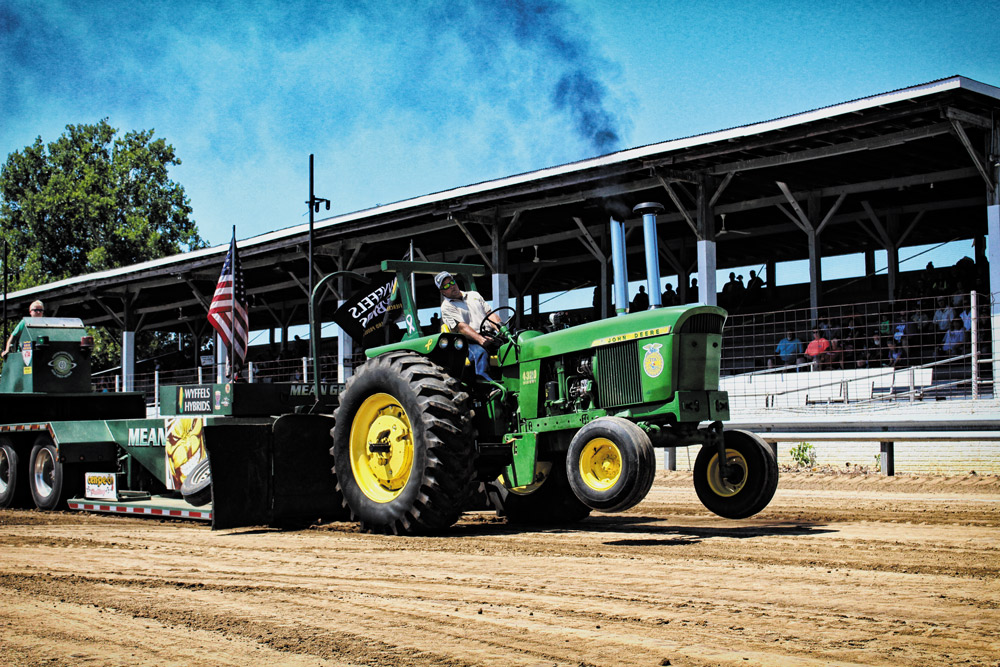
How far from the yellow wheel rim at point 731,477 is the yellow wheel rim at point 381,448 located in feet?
7.39

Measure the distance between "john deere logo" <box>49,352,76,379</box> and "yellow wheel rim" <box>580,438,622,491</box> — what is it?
7.84 metres

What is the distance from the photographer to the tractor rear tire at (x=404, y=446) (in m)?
7.24

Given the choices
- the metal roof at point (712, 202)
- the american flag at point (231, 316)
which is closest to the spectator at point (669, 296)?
the metal roof at point (712, 202)

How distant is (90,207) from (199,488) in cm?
4023

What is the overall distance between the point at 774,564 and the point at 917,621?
60.1 inches

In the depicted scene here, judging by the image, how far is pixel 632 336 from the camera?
23.5 ft

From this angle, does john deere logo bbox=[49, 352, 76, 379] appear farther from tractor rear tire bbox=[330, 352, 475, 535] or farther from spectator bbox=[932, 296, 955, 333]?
spectator bbox=[932, 296, 955, 333]

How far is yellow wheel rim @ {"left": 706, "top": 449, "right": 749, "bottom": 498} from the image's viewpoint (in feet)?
23.9

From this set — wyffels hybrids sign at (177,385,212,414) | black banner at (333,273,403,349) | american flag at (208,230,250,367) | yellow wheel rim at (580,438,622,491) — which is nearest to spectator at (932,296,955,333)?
black banner at (333,273,403,349)

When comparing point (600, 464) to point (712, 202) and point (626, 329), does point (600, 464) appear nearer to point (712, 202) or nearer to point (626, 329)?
point (626, 329)

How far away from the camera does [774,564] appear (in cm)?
546

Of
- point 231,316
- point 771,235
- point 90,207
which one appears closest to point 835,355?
point 771,235

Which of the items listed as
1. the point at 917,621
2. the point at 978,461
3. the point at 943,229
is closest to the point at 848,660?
the point at 917,621

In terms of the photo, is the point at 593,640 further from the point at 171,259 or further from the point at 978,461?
the point at 171,259
